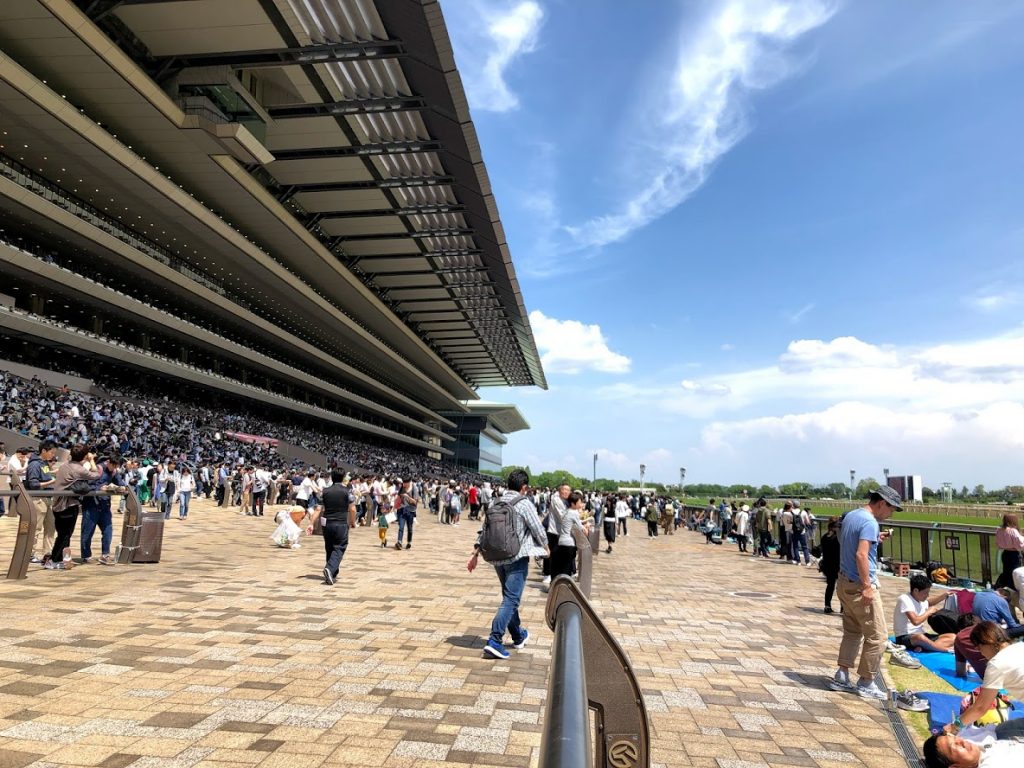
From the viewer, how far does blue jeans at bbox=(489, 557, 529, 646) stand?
5.47 meters

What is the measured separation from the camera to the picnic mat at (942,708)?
3.94 metres

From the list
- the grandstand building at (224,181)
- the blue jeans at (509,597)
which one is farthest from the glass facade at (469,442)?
the blue jeans at (509,597)

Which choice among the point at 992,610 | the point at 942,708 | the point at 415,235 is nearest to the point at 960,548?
the point at 992,610

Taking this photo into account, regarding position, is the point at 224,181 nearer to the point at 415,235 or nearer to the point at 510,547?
the point at 415,235

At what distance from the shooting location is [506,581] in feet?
18.7

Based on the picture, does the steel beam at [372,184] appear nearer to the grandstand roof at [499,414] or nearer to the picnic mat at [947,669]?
the picnic mat at [947,669]

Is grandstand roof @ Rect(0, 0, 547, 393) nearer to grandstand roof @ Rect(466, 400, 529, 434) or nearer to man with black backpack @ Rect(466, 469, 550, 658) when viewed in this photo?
man with black backpack @ Rect(466, 469, 550, 658)

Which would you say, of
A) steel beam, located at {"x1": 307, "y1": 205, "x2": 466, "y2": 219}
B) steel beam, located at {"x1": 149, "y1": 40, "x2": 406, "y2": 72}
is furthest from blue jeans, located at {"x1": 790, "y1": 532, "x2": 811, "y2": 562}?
steel beam, located at {"x1": 307, "y1": 205, "x2": 466, "y2": 219}

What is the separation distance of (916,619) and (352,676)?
227 inches

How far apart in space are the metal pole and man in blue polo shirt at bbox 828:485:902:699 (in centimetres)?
462

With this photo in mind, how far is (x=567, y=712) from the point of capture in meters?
0.95

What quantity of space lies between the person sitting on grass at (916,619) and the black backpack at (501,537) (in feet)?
14.3

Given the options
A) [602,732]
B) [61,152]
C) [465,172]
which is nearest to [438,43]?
[465,172]

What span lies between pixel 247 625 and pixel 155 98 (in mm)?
27118
